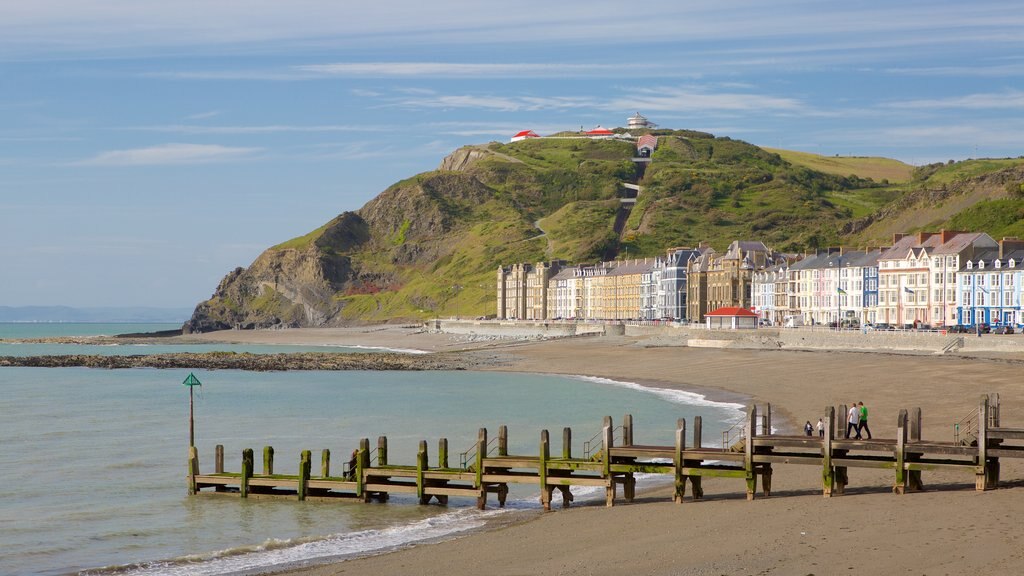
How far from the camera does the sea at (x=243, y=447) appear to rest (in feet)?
84.0

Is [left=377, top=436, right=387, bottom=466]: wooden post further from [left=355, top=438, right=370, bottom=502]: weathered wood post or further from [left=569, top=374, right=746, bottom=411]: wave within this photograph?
[left=569, top=374, right=746, bottom=411]: wave

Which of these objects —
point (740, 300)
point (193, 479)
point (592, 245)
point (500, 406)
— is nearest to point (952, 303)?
point (740, 300)

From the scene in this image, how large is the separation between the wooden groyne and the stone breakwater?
60.8 m

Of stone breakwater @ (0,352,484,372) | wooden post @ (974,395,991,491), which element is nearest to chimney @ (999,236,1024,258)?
stone breakwater @ (0,352,484,372)

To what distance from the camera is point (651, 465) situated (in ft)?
93.0

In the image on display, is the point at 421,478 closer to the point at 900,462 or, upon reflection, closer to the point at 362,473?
the point at 362,473

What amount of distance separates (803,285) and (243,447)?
87.8 m

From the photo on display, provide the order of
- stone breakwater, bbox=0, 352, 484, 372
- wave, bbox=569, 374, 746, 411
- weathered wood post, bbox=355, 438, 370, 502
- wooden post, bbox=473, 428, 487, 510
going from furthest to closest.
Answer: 1. stone breakwater, bbox=0, 352, 484, 372
2. wave, bbox=569, 374, 746, 411
3. weathered wood post, bbox=355, 438, 370, 502
4. wooden post, bbox=473, 428, 487, 510

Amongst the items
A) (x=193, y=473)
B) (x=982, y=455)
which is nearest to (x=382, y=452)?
(x=193, y=473)

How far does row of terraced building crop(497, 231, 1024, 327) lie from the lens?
95.9m

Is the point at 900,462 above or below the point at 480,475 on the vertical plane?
above

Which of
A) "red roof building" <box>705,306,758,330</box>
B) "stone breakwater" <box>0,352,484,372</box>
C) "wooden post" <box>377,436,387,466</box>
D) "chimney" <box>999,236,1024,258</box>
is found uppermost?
"chimney" <box>999,236,1024,258</box>

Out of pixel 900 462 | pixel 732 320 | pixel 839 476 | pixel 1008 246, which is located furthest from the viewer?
pixel 732 320

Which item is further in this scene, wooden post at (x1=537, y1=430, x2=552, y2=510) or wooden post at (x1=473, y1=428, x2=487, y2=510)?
wooden post at (x1=473, y1=428, x2=487, y2=510)
